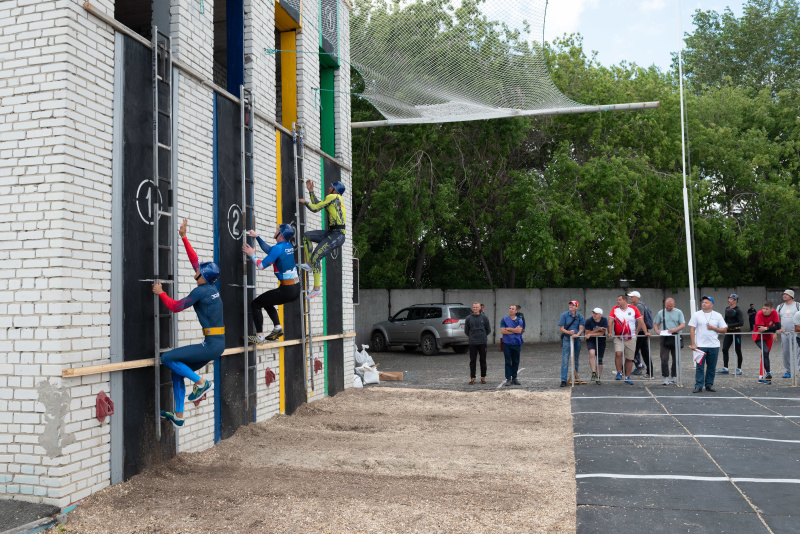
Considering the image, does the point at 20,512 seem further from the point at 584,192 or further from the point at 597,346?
the point at 584,192

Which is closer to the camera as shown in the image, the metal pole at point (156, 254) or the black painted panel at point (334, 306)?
the metal pole at point (156, 254)

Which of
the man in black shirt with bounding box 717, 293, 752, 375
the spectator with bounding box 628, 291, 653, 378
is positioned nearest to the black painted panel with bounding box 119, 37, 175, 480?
the spectator with bounding box 628, 291, 653, 378

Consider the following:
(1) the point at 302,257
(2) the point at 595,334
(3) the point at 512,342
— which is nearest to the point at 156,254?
(1) the point at 302,257

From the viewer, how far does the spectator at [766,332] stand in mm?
14703

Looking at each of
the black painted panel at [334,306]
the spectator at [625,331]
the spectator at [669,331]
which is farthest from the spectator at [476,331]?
the spectator at [669,331]

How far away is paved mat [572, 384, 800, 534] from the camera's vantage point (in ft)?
19.0

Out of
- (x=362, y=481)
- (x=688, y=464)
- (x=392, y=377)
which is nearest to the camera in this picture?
(x=362, y=481)

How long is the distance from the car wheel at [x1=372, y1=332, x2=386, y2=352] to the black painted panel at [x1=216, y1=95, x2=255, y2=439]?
15823mm

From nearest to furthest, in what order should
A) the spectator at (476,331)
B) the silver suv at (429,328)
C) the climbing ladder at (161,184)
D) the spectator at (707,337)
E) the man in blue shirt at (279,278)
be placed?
1. the climbing ladder at (161,184)
2. the man in blue shirt at (279,278)
3. the spectator at (707,337)
4. the spectator at (476,331)
5. the silver suv at (429,328)

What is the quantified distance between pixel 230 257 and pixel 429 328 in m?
15.0

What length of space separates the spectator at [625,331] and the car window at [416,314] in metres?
9.79

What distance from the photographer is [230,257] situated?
9000 millimetres

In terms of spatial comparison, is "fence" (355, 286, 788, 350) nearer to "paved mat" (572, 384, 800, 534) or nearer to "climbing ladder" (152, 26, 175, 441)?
"paved mat" (572, 384, 800, 534)

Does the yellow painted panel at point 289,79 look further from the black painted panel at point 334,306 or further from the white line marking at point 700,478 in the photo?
the white line marking at point 700,478
